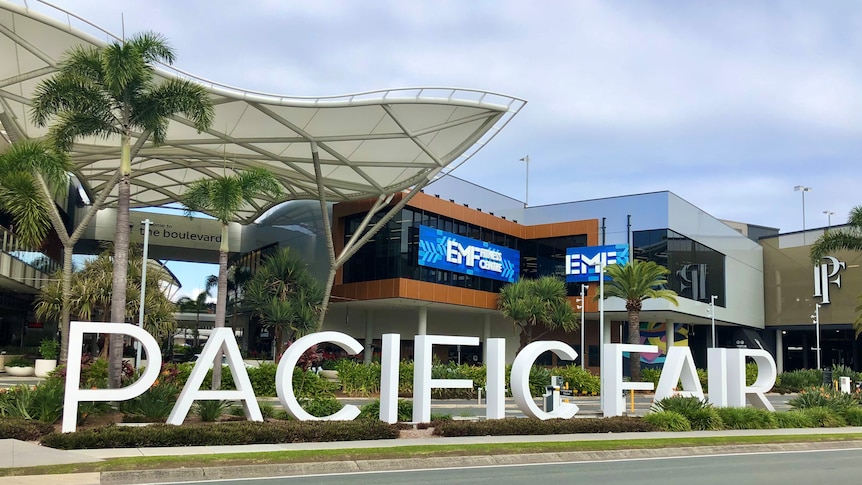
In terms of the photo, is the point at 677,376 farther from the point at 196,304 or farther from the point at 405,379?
the point at 196,304

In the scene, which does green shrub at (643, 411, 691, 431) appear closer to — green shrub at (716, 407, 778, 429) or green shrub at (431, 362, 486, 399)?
green shrub at (716, 407, 778, 429)

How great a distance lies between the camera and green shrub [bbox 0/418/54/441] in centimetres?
1530

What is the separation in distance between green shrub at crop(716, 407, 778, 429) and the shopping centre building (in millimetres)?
18721

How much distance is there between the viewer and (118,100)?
2231cm

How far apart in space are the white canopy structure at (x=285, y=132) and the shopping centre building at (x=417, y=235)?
0.11 meters

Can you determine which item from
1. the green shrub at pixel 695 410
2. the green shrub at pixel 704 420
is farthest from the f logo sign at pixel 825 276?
the green shrub at pixel 704 420

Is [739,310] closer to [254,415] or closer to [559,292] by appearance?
[559,292]

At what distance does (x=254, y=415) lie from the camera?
18.1 meters

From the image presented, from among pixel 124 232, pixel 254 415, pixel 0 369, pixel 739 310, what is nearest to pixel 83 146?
pixel 0 369

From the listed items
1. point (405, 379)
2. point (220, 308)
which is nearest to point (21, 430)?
point (220, 308)

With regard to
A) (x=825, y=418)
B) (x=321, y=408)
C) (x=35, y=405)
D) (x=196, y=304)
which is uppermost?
(x=196, y=304)

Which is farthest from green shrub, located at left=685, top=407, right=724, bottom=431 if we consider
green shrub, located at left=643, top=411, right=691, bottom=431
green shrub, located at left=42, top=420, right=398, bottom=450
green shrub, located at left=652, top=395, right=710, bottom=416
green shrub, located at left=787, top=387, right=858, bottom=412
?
green shrub, located at left=42, top=420, right=398, bottom=450

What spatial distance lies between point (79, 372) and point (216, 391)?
9.77 feet

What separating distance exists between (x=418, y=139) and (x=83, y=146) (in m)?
18.2
